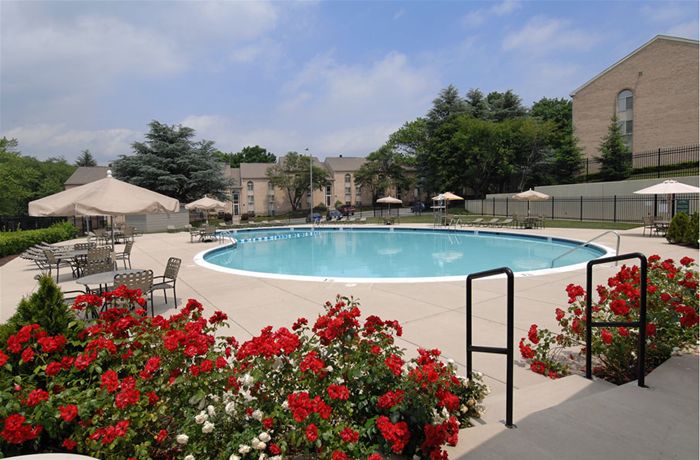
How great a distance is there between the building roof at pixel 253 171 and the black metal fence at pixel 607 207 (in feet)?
111

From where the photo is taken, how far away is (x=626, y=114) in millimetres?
33000

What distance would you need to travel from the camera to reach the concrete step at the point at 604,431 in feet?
7.17

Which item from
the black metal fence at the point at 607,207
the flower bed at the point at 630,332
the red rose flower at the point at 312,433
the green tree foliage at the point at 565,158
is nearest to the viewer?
the red rose flower at the point at 312,433

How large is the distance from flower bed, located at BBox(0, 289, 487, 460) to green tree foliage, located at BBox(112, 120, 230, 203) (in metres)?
35.5

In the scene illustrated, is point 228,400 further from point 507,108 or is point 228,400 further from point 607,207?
point 507,108

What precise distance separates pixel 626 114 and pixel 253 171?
146 feet

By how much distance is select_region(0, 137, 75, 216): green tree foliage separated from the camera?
3359cm

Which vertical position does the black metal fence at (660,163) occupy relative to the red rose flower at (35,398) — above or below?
above

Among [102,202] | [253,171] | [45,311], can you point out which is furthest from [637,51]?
[253,171]

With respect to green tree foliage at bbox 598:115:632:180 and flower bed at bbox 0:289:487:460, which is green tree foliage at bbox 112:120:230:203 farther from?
flower bed at bbox 0:289:487:460

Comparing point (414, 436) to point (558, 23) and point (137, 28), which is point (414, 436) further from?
point (558, 23)

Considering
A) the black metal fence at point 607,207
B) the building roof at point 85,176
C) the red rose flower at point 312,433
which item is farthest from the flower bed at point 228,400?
the building roof at point 85,176

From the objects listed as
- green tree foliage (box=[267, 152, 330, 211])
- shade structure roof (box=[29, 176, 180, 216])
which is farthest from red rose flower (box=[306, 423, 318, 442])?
green tree foliage (box=[267, 152, 330, 211])

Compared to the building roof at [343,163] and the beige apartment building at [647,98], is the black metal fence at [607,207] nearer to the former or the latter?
the beige apartment building at [647,98]
